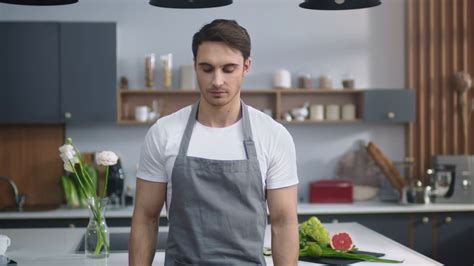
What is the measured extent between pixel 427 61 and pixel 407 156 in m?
0.80

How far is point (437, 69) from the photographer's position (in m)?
6.14

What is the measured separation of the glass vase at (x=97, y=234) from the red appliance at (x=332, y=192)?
2.62 m

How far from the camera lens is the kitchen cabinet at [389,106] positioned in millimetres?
5848

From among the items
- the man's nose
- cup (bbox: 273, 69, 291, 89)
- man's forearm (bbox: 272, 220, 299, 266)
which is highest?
cup (bbox: 273, 69, 291, 89)

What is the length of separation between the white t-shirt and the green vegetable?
0.85m

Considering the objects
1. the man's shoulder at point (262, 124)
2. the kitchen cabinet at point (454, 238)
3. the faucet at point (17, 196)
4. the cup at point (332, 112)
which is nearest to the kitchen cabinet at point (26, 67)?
the faucet at point (17, 196)

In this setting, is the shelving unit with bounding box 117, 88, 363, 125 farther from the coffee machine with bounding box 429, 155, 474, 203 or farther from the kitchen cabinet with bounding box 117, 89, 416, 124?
the coffee machine with bounding box 429, 155, 474, 203

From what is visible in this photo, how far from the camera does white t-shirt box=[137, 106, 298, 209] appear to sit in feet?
8.07

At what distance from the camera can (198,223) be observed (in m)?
2.45

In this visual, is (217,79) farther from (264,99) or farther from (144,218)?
(264,99)

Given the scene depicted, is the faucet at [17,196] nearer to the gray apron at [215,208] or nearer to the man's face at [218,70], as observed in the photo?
the gray apron at [215,208]

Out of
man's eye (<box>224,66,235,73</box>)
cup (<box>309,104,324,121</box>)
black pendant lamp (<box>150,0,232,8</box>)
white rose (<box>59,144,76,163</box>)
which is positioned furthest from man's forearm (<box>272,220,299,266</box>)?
cup (<box>309,104,324,121</box>)

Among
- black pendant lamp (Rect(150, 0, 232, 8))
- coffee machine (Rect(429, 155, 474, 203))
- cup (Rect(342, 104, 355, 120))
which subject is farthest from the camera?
cup (Rect(342, 104, 355, 120))

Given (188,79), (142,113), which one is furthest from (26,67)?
(188,79)
